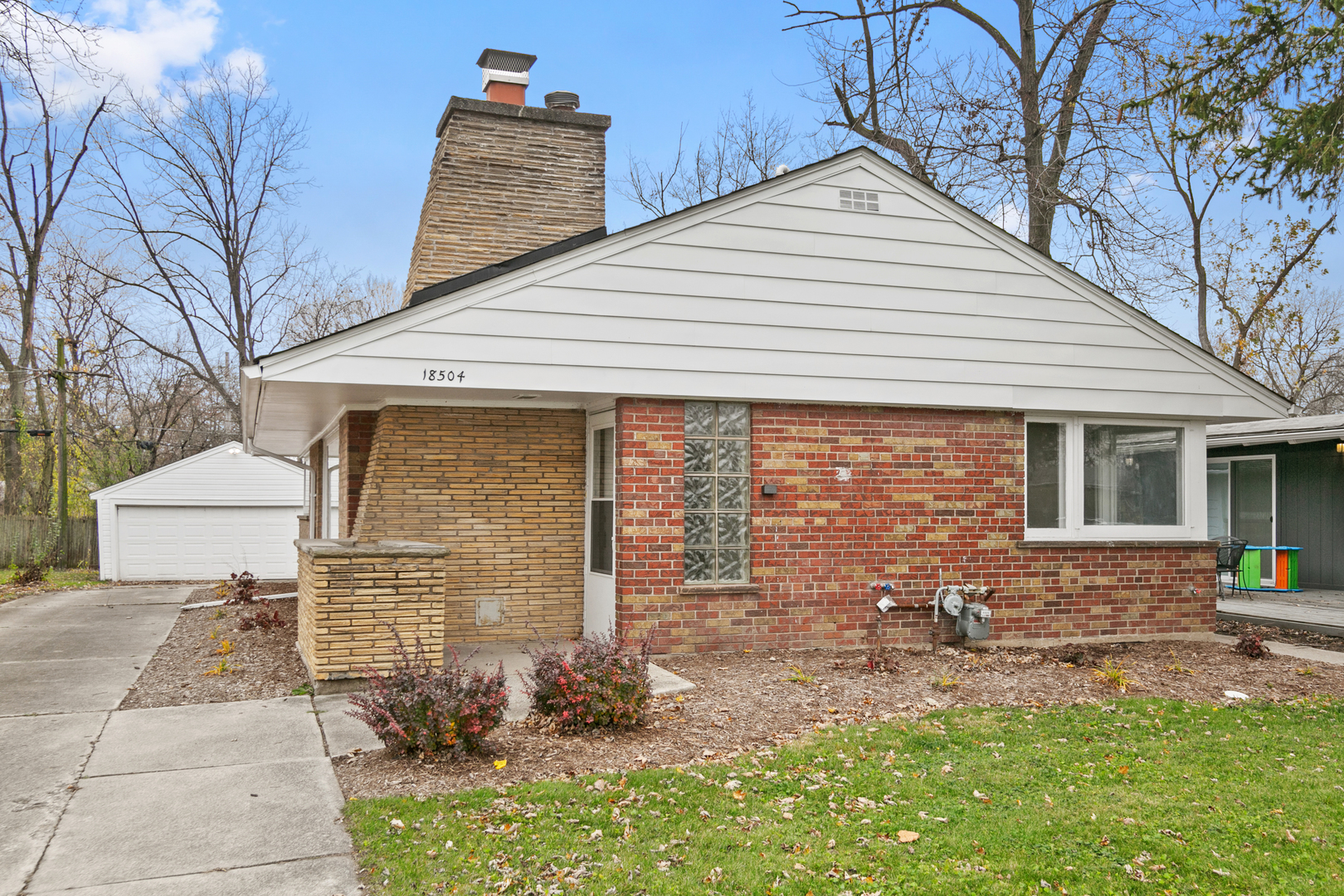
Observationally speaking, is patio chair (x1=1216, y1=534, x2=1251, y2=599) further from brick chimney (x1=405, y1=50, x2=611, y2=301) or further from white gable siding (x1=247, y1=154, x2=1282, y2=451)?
brick chimney (x1=405, y1=50, x2=611, y2=301)

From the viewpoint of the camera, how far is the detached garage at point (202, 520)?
72.0 ft

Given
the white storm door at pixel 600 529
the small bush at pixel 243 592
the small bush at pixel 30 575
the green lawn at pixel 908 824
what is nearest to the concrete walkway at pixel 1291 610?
the green lawn at pixel 908 824

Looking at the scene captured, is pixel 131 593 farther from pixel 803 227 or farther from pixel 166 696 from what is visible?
pixel 803 227

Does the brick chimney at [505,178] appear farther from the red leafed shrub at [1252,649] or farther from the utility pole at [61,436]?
the utility pole at [61,436]

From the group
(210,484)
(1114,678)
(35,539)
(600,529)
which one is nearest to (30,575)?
(210,484)

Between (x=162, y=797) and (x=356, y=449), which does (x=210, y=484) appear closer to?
(x=356, y=449)

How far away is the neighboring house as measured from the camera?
1501 centimetres

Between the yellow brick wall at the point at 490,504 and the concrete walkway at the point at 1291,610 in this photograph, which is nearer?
the yellow brick wall at the point at 490,504

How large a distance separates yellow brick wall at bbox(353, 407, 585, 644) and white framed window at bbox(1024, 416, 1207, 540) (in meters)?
4.85

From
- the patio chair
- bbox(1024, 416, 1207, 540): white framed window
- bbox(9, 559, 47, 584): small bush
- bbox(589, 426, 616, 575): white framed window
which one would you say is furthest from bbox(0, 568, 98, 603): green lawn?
the patio chair

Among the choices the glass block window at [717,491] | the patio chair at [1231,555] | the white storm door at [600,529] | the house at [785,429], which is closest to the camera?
the house at [785,429]

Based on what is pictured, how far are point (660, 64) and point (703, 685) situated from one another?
50.3 ft

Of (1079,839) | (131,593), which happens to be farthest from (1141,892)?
(131,593)

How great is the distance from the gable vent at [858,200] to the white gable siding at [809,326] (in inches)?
2.7
